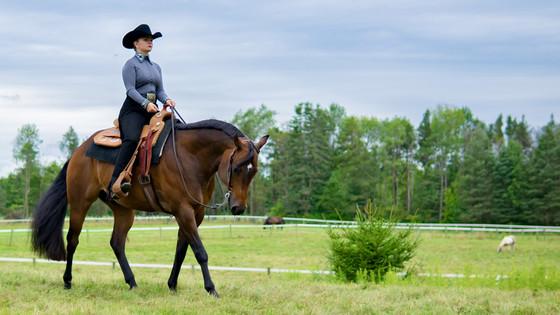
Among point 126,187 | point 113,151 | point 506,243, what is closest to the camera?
point 126,187

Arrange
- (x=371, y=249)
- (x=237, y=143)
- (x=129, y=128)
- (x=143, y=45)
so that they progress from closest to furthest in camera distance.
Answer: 1. (x=237, y=143)
2. (x=129, y=128)
3. (x=143, y=45)
4. (x=371, y=249)

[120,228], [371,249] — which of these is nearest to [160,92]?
[120,228]

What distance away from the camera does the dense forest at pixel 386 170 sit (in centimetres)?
7019

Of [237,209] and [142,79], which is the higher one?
[142,79]

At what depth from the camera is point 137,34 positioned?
9742 millimetres

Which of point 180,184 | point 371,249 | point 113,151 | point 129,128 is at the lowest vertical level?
point 371,249

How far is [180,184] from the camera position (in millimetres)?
9000

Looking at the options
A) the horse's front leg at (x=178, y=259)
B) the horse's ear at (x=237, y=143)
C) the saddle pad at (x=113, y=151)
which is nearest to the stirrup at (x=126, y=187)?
the saddle pad at (x=113, y=151)

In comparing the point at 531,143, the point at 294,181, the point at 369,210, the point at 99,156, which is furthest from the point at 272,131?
the point at 99,156

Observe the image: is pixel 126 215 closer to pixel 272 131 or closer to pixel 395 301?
pixel 395 301

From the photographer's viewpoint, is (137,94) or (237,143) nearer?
(237,143)

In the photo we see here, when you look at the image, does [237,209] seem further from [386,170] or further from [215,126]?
[386,170]

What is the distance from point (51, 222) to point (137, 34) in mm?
3281

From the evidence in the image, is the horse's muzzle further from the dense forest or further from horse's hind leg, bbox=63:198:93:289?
the dense forest
